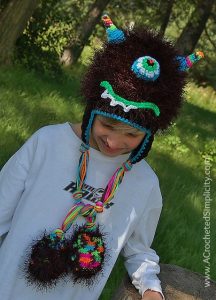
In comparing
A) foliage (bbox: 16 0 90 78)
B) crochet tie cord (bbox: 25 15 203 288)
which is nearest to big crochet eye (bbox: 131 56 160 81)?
crochet tie cord (bbox: 25 15 203 288)

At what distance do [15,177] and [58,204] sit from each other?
0.78ft

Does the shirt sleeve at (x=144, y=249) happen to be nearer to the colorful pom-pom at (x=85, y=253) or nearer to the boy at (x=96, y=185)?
the boy at (x=96, y=185)

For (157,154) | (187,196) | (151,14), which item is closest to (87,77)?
(187,196)

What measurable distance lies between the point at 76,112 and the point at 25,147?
17.1 feet

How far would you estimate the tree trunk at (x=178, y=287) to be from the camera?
266 centimetres

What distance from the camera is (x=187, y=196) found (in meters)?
5.63

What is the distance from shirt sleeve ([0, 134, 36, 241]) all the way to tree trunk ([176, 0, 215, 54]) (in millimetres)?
11385

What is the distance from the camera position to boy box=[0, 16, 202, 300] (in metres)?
2.30

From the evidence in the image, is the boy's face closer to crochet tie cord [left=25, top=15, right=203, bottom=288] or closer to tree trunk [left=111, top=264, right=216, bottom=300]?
crochet tie cord [left=25, top=15, right=203, bottom=288]

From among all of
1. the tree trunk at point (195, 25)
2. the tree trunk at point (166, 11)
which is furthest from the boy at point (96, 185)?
the tree trunk at point (166, 11)

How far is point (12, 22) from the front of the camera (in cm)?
871

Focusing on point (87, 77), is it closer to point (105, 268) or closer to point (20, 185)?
point (20, 185)

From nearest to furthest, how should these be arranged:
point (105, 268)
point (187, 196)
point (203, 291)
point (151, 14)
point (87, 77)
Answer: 1. point (87, 77)
2. point (105, 268)
3. point (203, 291)
4. point (187, 196)
5. point (151, 14)

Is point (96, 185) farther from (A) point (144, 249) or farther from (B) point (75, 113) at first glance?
(B) point (75, 113)
